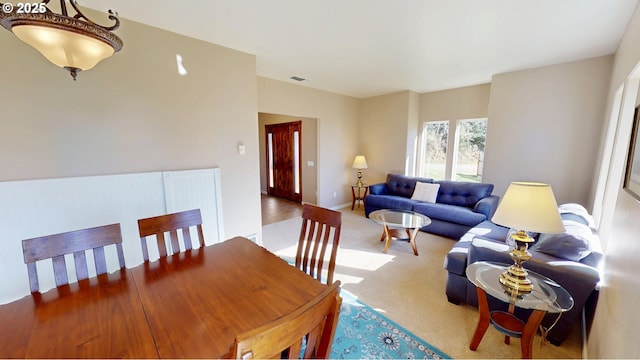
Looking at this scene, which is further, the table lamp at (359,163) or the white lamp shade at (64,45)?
the table lamp at (359,163)

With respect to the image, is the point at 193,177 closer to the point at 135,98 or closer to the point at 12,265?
the point at 135,98

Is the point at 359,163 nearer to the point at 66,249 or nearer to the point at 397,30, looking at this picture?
the point at 397,30

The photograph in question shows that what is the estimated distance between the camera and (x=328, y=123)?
5270mm

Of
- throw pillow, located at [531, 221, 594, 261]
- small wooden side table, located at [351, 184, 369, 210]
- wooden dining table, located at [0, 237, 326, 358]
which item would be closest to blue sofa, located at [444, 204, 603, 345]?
throw pillow, located at [531, 221, 594, 261]

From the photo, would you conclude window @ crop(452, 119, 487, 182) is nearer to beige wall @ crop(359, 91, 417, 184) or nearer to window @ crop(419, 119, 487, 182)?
window @ crop(419, 119, 487, 182)

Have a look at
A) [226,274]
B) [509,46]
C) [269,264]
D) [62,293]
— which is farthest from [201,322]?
[509,46]

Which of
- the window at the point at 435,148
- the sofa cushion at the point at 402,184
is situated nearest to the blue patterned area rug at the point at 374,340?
the sofa cushion at the point at 402,184

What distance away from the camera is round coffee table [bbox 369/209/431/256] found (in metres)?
3.27

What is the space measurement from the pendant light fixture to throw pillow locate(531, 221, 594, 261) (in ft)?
9.77

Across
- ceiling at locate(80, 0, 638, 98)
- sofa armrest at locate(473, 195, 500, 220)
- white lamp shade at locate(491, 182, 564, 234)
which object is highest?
ceiling at locate(80, 0, 638, 98)

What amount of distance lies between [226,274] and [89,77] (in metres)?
2.22

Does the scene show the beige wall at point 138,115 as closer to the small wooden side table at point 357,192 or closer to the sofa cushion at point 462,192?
the small wooden side table at point 357,192

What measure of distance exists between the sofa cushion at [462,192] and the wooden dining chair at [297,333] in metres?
4.11

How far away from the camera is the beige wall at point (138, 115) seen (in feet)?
6.38
